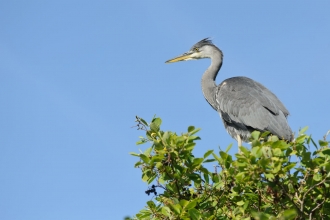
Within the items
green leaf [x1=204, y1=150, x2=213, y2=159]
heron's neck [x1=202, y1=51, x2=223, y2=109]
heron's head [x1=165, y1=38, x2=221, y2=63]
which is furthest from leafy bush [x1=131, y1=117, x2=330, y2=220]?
heron's head [x1=165, y1=38, x2=221, y2=63]

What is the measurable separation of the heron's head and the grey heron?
0.76m

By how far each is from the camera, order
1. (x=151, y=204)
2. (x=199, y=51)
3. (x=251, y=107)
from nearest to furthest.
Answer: (x=151, y=204) → (x=251, y=107) → (x=199, y=51)

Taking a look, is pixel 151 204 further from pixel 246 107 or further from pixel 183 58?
pixel 183 58

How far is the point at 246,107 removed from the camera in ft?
30.6

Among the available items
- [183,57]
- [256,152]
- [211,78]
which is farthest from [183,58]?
[256,152]

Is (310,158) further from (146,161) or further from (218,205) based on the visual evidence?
(146,161)

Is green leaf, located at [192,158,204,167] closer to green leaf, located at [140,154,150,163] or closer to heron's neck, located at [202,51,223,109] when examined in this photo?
green leaf, located at [140,154,150,163]

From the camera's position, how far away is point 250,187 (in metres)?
4.95

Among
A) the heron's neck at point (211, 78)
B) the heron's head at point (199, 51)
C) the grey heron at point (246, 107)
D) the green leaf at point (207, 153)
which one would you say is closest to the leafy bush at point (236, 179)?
the green leaf at point (207, 153)

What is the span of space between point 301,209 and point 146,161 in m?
1.25

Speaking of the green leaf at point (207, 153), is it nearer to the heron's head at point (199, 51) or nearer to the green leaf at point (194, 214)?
the green leaf at point (194, 214)

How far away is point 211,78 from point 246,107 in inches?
66.1

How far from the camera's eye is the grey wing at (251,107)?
8.89 m

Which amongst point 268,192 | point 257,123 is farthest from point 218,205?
point 257,123
